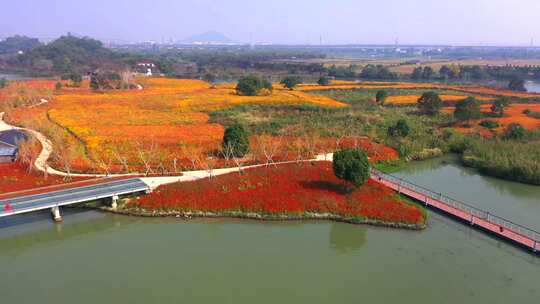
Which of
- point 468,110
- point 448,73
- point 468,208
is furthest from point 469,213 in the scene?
point 448,73

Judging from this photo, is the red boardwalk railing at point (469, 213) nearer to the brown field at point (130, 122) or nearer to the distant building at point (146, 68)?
the brown field at point (130, 122)

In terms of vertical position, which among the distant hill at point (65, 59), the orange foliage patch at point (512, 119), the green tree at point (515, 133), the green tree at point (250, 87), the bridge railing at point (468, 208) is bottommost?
the bridge railing at point (468, 208)

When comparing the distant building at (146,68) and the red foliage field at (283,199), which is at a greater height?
the distant building at (146,68)

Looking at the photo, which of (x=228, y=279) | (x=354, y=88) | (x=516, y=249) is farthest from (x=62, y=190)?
(x=354, y=88)

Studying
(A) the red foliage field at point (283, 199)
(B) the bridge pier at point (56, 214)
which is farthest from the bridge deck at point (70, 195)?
(A) the red foliage field at point (283, 199)

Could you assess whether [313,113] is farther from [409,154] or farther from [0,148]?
[0,148]

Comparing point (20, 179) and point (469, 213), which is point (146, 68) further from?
point (469, 213)
